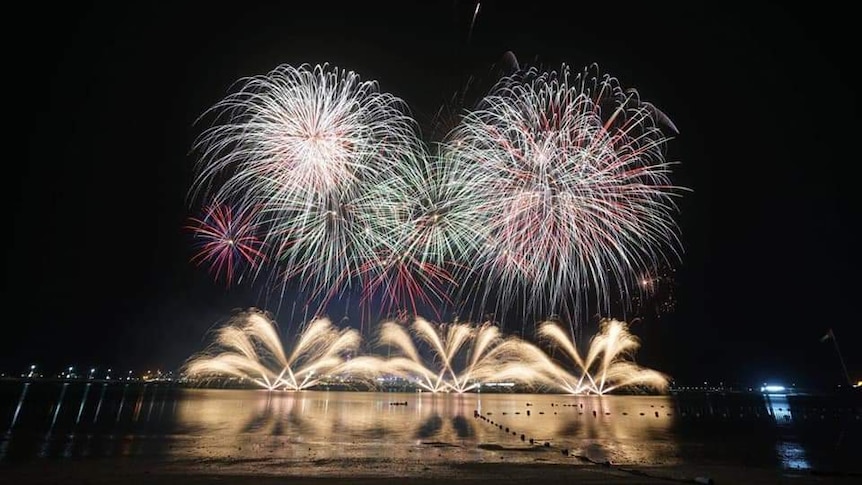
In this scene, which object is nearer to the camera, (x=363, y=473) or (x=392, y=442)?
(x=363, y=473)

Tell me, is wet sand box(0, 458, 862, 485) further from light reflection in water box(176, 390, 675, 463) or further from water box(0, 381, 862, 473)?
light reflection in water box(176, 390, 675, 463)

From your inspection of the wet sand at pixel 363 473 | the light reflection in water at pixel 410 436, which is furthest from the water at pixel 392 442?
the wet sand at pixel 363 473

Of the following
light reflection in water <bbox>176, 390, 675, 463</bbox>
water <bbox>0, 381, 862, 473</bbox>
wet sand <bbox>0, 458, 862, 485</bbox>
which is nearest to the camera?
wet sand <bbox>0, 458, 862, 485</bbox>

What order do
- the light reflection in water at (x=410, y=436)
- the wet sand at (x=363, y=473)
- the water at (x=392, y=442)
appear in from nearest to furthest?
the wet sand at (x=363, y=473)
the water at (x=392, y=442)
the light reflection in water at (x=410, y=436)

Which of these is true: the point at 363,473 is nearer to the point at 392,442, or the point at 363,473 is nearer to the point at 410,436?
the point at 392,442

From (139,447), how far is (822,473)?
2976cm

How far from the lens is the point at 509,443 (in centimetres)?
2802

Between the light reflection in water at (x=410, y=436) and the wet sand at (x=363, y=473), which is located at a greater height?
the light reflection in water at (x=410, y=436)

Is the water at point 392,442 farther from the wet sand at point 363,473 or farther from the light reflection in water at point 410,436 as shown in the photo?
the wet sand at point 363,473

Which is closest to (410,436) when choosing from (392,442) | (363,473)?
(392,442)

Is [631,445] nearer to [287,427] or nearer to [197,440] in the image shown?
[287,427]

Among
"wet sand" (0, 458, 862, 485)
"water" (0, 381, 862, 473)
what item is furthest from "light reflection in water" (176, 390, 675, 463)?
"wet sand" (0, 458, 862, 485)

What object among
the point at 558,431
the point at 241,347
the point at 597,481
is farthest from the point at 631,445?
the point at 241,347

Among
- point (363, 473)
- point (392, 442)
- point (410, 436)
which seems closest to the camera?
point (363, 473)
